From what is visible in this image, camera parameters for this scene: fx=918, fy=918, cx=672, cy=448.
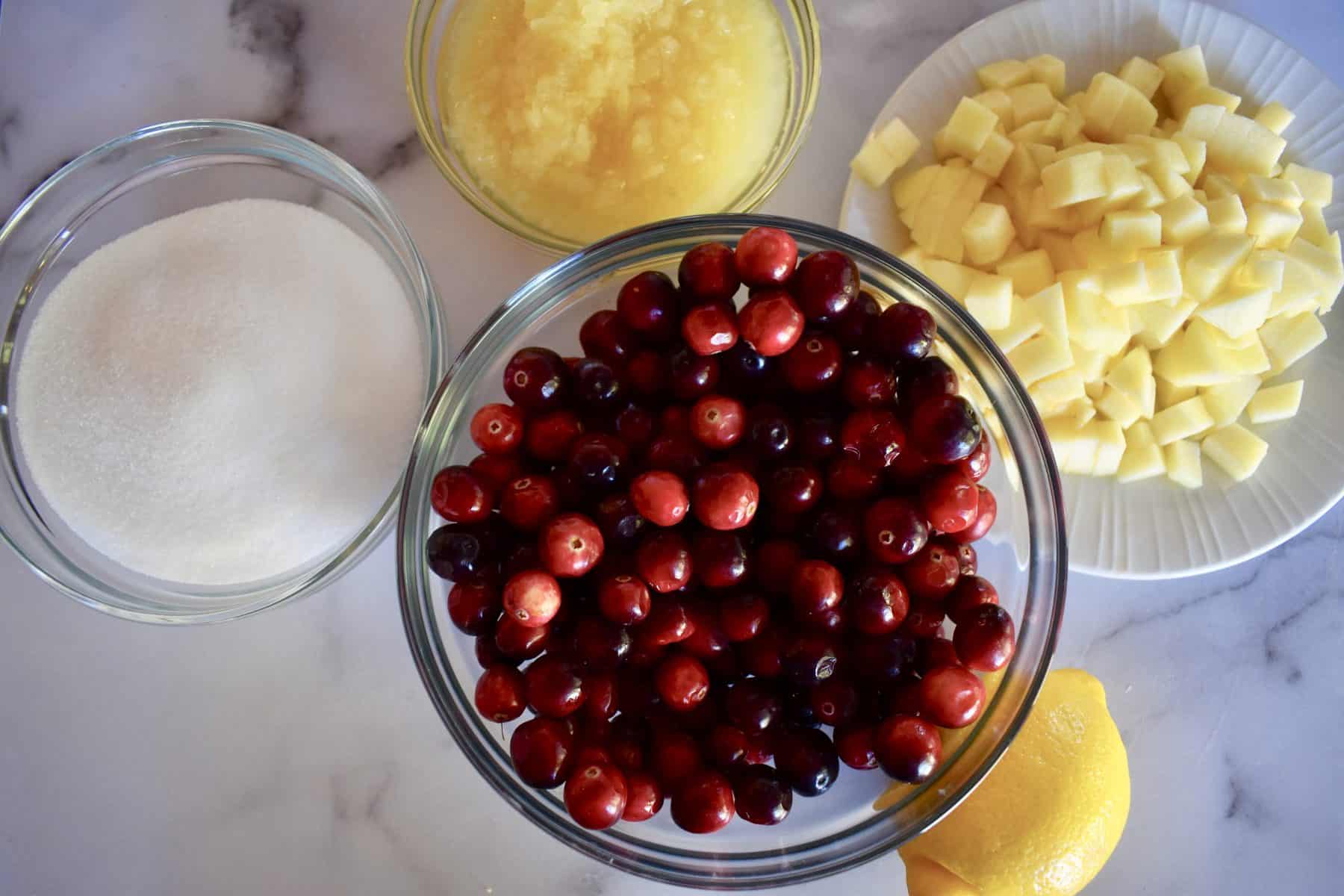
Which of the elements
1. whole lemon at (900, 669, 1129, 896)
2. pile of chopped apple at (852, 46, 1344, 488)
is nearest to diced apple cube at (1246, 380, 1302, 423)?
pile of chopped apple at (852, 46, 1344, 488)

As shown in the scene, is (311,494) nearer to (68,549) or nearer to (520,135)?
(68,549)

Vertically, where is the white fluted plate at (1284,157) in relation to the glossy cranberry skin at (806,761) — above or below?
above

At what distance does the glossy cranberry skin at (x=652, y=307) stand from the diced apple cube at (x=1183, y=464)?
69 cm

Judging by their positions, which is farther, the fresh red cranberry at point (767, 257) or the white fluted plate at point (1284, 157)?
the white fluted plate at point (1284, 157)

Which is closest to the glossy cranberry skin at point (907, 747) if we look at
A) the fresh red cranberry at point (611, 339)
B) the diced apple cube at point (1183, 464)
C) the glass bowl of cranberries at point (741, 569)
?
the glass bowl of cranberries at point (741, 569)

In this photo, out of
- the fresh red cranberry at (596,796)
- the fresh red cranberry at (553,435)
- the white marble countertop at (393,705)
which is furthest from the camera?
the white marble countertop at (393,705)

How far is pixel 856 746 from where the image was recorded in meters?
0.81

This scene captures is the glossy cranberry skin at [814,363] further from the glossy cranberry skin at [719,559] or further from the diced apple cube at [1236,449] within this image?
the diced apple cube at [1236,449]

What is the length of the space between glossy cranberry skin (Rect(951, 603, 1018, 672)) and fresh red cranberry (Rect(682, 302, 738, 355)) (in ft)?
1.07

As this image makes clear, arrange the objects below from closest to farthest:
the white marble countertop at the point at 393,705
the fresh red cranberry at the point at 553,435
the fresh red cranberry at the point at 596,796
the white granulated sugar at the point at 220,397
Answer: the fresh red cranberry at the point at 596,796
the fresh red cranberry at the point at 553,435
the white granulated sugar at the point at 220,397
the white marble countertop at the point at 393,705

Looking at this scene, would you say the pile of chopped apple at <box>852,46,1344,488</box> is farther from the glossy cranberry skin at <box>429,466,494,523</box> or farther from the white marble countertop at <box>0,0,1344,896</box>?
the glossy cranberry skin at <box>429,466,494,523</box>

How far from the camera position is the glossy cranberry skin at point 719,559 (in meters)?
0.81

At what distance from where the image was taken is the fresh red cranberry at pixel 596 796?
77cm

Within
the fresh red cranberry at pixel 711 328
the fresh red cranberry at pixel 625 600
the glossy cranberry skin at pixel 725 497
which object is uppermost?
the fresh red cranberry at pixel 711 328
